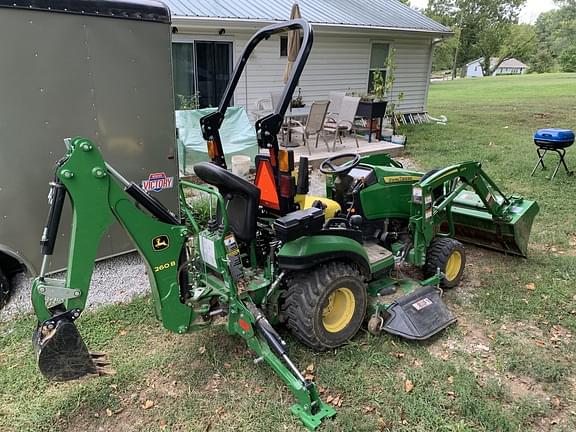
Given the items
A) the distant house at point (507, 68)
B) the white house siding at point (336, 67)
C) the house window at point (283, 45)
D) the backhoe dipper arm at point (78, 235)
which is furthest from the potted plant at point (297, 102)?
the distant house at point (507, 68)

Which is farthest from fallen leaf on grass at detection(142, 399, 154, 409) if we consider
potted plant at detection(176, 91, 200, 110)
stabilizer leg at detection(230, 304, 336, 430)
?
potted plant at detection(176, 91, 200, 110)

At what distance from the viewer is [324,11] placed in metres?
11.3

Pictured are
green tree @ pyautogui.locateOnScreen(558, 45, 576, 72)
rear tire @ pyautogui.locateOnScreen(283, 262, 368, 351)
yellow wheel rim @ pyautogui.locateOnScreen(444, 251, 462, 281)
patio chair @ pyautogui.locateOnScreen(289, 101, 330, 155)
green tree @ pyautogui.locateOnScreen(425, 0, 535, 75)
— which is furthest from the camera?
green tree @ pyautogui.locateOnScreen(425, 0, 535, 75)

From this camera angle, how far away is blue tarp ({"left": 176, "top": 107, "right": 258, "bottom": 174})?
707cm

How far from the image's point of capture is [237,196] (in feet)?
9.34

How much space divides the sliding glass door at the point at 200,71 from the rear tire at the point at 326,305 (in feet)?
21.9

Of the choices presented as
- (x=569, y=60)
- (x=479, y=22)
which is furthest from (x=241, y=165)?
(x=569, y=60)

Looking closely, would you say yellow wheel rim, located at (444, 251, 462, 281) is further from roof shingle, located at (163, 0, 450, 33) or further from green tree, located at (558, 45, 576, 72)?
green tree, located at (558, 45, 576, 72)

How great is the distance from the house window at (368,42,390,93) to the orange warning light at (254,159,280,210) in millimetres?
10336

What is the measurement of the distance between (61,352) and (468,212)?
3923mm

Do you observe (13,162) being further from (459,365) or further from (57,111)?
(459,365)

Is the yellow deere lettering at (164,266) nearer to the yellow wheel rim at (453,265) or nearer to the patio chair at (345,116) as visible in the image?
the yellow wheel rim at (453,265)

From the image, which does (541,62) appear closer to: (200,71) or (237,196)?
(200,71)

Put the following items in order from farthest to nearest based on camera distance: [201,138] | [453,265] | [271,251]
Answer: [201,138], [453,265], [271,251]
